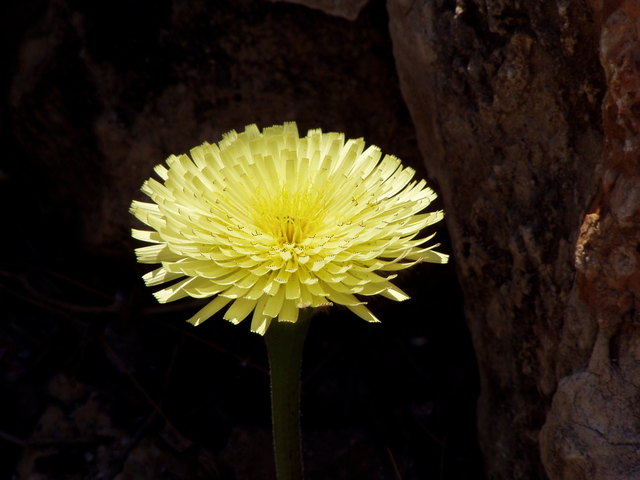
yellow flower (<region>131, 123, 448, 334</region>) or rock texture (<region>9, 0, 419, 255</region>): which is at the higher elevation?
rock texture (<region>9, 0, 419, 255</region>)

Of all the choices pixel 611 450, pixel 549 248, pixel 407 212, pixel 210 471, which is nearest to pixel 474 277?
pixel 549 248

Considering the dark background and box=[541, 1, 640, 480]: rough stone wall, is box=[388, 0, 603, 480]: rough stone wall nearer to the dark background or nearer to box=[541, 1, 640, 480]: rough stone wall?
box=[541, 1, 640, 480]: rough stone wall

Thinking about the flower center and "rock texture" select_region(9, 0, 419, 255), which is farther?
"rock texture" select_region(9, 0, 419, 255)

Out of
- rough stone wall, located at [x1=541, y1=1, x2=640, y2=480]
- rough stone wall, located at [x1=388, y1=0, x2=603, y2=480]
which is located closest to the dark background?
rough stone wall, located at [x1=388, y1=0, x2=603, y2=480]

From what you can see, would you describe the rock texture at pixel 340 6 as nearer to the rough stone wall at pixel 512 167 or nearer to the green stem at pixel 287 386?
the rough stone wall at pixel 512 167

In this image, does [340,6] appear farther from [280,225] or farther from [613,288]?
[613,288]

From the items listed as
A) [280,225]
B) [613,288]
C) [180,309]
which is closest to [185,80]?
[180,309]
